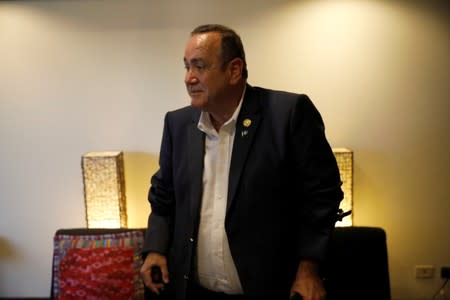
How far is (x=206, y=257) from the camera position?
120 cm

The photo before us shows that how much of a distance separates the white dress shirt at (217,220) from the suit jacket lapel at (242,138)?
0.03 meters

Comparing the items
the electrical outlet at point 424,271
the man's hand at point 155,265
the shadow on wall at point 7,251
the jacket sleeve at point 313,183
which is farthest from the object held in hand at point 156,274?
the electrical outlet at point 424,271

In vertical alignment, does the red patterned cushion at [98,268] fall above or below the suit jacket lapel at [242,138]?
below

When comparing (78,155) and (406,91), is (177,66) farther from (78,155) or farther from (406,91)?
(406,91)

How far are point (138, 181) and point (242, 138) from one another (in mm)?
1359

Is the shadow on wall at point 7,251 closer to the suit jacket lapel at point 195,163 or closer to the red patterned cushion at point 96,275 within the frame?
the red patterned cushion at point 96,275

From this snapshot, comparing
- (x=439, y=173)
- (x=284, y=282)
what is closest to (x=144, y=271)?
(x=284, y=282)

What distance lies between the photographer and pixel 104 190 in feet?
6.79

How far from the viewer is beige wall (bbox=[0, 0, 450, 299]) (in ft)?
6.93

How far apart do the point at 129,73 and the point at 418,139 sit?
1839 millimetres

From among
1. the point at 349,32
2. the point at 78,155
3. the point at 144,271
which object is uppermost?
the point at 349,32

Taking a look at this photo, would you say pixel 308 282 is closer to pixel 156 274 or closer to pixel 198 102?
pixel 156 274

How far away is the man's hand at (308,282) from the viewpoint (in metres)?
1.07

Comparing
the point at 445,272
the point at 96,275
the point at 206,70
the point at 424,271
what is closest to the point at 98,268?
the point at 96,275
